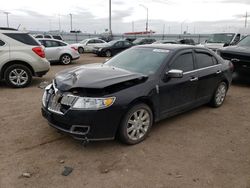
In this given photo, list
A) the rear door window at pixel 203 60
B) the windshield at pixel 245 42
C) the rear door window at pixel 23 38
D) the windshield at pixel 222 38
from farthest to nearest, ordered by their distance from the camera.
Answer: the windshield at pixel 222 38 < the windshield at pixel 245 42 < the rear door window at pixel 23 38 < the rear door window at pixel 203 60

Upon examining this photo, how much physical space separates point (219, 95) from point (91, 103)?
149 inches

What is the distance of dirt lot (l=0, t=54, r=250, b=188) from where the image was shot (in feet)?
10.2

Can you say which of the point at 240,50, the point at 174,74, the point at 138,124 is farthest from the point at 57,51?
the point at 138,124

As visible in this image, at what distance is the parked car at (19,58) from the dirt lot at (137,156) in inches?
106

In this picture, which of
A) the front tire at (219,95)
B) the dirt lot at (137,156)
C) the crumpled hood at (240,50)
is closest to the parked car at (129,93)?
the dirt lot at (137,156)

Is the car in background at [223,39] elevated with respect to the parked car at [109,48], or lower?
elevated

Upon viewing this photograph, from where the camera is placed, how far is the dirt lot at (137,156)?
3.12m

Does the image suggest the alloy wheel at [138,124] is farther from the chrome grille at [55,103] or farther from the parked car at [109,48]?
the parked car at [109,48]

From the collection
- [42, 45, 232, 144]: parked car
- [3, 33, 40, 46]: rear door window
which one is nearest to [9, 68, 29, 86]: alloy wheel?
[3, 33, 40, 46]: rear door window

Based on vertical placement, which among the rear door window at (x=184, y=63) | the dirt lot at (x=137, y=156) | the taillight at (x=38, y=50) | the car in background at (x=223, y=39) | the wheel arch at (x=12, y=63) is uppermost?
the car in background at (x=223, y=39)

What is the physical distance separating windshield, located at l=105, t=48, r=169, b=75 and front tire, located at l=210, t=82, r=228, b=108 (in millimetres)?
1972

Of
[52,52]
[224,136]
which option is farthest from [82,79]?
[52,52]

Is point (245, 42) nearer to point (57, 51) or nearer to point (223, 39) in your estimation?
point (223, 39)

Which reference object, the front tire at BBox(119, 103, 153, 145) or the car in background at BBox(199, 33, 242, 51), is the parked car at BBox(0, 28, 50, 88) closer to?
the front tire at BBox(119, 103, 153, 145)
